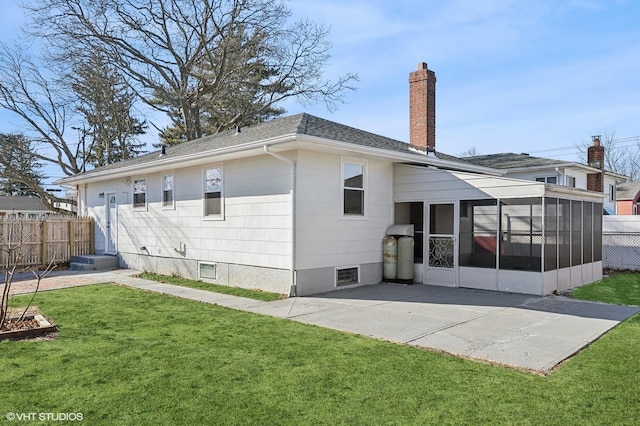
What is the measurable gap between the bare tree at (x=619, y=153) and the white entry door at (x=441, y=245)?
39.3 meters

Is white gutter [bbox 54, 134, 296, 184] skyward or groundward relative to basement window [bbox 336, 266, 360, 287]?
skyward

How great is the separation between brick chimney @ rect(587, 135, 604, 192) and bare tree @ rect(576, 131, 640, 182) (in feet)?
83.8

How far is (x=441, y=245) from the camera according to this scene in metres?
10.1

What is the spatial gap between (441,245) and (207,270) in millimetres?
5684

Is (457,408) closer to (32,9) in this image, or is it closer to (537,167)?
(537,167)

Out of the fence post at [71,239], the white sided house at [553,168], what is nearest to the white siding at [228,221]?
the fence post at [71,239]

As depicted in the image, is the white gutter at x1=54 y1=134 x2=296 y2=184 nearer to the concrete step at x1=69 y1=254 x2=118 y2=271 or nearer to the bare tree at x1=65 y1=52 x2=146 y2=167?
the concrete step at x1=69 y1=254 x2=118 y2=271

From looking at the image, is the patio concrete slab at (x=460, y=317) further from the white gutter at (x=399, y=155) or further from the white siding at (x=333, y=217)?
the white gutter at (x=399, y=155)

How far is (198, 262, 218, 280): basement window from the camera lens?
1068cm

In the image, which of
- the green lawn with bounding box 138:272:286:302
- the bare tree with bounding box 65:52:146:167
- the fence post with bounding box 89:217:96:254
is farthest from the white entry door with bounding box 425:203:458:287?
the bare tree with bounding box 65:52:146:167

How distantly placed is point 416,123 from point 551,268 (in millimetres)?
5601

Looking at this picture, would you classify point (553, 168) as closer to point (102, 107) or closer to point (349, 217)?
point (349, 217)

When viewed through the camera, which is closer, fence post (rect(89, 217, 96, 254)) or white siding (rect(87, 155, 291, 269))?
white siding (rect(87, 155, 291, 269))

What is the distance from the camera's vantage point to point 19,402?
357 centimetres
